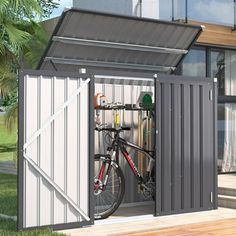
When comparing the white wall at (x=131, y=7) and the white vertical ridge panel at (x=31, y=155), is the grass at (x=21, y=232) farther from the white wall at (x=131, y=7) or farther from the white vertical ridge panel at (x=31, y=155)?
the white wall at (x=131, y=7)

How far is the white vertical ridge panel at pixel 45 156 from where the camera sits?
705 centimetres

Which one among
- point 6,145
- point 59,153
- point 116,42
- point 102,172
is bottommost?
point 6,145

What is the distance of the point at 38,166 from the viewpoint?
701cm

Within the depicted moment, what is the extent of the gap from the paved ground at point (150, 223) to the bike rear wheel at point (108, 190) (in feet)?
1.04

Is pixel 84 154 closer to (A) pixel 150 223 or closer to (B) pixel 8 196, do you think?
(A) pixel 150 223

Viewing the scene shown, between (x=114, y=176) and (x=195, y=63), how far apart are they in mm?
4420

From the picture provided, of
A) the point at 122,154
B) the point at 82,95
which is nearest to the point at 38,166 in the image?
the point at 82,95

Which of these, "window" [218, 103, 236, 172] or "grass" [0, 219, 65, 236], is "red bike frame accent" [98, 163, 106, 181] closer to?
"grass" [0, 219, 65, 236]

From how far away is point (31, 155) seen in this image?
6.96 metres

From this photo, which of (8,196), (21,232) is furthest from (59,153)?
(8,196)

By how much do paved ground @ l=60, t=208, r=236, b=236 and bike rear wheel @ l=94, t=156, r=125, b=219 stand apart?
32 centimetres

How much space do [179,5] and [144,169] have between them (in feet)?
12.9

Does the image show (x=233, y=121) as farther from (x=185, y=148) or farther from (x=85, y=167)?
(x=85, y=167)

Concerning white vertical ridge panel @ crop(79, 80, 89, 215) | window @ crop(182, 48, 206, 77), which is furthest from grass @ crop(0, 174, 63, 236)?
window @ crop(182, 48, 206, 77)
